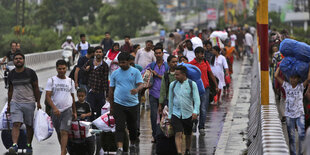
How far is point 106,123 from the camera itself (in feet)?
35.9

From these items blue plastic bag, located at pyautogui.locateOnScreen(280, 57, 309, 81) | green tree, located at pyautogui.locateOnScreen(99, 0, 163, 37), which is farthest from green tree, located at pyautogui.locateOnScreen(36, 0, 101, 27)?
blue plastic bag, located at pyautogui.locateOnScreen(280, 57, 309, 81)

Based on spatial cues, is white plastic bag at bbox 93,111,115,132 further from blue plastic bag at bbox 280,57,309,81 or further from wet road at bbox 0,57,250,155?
blue plastic bag at bbox 280,57,309,81

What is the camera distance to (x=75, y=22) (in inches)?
2940

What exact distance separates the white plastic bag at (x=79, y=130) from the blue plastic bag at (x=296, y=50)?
9.80 feet

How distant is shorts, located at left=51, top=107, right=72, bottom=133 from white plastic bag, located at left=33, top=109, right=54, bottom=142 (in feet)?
0.45

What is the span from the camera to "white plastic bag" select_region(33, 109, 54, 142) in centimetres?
1055

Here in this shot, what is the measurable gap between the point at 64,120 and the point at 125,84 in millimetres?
1111

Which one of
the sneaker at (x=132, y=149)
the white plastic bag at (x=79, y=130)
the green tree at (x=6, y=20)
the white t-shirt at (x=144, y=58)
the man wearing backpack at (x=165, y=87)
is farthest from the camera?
the green tree at (x=6, y=20)

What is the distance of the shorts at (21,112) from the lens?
428 inches

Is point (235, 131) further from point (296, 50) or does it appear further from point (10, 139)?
point (10, 139)

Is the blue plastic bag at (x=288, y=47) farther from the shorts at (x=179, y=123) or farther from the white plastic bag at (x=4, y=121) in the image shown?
the white plastic bag at (x=4, y=121)

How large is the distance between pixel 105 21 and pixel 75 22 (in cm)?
351

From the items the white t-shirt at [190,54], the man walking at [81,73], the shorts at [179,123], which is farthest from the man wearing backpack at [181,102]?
the white t-shirt at [190,54]

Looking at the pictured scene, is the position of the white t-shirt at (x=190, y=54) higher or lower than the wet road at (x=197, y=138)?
higher
